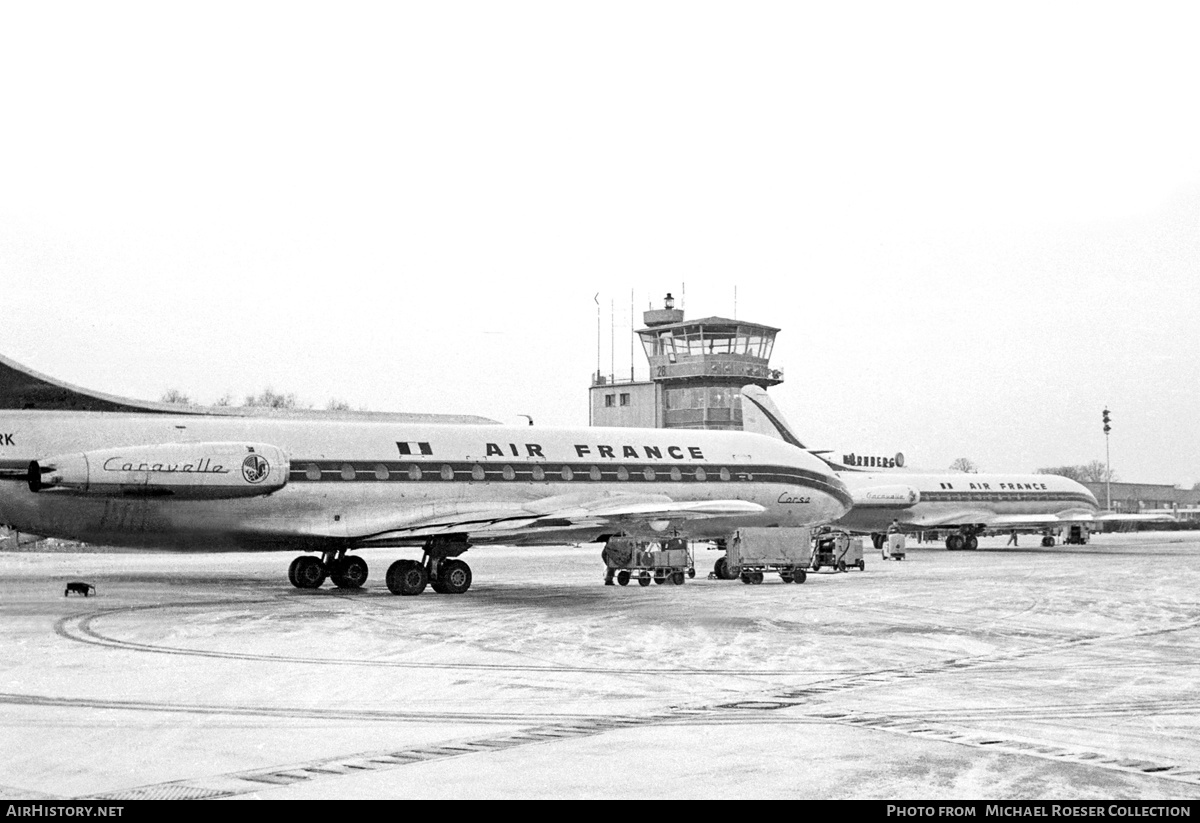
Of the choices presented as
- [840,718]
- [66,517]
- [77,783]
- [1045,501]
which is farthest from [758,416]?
[77,783]

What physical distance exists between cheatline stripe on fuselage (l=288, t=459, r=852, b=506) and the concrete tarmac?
3.19 metres

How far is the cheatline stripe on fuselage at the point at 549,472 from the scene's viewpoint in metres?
25.8

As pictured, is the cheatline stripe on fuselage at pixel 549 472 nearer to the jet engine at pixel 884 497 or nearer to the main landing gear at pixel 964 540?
the jet engine at pixel 884 497

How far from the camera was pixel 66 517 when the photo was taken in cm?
2327

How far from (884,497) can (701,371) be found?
28.9 meters

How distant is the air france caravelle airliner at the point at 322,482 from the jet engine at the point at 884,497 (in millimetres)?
20868

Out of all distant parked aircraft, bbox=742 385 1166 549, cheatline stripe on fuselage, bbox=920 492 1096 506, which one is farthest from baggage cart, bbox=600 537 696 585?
cheatline stripe on fuselage, bbox=920 492 1096 506

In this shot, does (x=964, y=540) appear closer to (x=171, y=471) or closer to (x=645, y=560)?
(x=645, y=560)

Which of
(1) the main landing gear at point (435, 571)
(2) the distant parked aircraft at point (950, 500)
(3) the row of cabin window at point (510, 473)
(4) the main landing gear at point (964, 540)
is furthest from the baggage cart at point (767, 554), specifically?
(4) the main landing gear at point (964, 540)

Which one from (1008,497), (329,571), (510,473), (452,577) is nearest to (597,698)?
(452,577)

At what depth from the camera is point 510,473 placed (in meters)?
28.1

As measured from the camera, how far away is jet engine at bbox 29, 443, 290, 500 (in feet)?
73.2

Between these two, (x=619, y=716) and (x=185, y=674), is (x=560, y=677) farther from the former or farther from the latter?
(x=185, y=674)

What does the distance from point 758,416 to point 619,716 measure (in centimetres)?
4298
